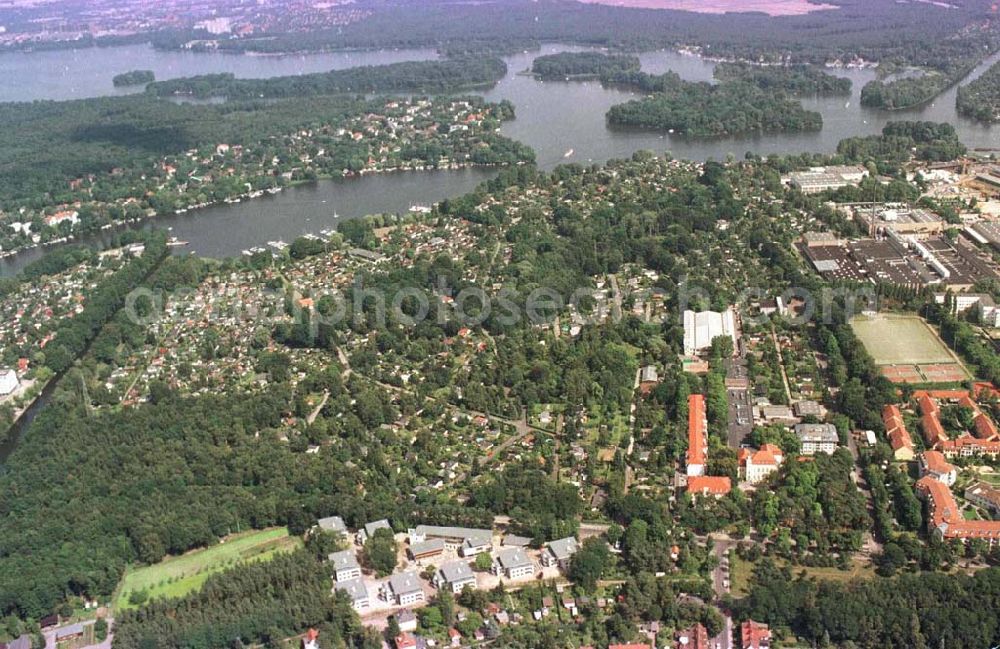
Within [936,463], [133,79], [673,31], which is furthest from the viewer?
[673,31]

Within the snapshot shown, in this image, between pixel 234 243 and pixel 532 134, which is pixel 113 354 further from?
pixel 532 134

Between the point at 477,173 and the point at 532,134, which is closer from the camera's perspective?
the point at 477,173

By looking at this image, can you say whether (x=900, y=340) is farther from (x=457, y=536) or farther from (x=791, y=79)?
(x=791, y=79)

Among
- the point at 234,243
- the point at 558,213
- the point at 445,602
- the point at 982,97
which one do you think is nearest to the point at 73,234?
the point at 234,243

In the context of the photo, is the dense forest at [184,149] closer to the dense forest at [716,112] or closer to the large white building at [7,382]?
the dense forest at [716,112]

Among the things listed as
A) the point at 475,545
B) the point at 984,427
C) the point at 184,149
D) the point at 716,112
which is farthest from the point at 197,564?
the point at 716,112

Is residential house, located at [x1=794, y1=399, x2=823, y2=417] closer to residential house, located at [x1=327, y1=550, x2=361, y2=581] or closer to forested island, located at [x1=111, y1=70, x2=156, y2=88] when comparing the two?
residential house, located at [x1=327, y1=550, x2=361, y2=581]

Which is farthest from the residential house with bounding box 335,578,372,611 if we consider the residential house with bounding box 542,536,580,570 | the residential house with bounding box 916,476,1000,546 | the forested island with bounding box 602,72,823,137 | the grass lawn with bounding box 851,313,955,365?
the forested island with bounding box 602,72,823,137
